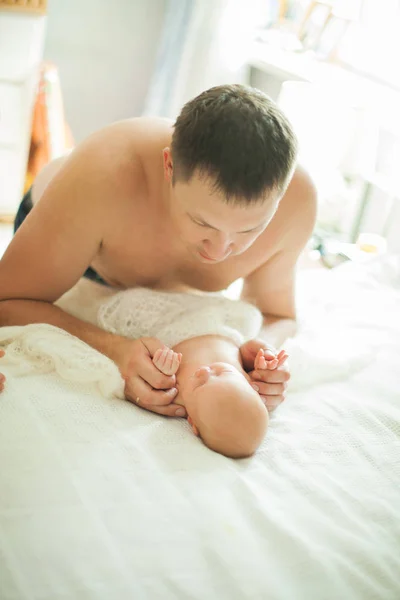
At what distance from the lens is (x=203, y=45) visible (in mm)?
2906

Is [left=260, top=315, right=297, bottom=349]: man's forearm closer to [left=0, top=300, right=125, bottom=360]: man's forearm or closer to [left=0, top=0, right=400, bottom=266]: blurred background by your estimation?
[left=0, top=300, right=125, bottom=360]: man's forearm

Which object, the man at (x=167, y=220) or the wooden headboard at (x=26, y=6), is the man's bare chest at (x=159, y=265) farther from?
the wooden headboard at (x=26, y=6)

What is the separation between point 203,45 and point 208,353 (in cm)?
207

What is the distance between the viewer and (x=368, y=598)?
88 cm

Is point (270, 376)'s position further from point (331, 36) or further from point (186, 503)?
point (331, 36)

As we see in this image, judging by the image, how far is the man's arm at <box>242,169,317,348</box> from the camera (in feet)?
4.68

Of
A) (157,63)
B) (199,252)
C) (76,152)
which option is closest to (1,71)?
(157,63)

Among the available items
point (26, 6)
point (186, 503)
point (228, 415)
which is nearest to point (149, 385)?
point (228, 415)

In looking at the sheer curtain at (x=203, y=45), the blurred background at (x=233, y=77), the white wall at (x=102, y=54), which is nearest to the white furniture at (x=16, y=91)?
the blurred background at (x=233, y=77)

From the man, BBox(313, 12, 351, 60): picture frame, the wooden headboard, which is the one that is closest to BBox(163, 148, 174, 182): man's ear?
Result: the man

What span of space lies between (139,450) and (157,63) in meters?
2.54

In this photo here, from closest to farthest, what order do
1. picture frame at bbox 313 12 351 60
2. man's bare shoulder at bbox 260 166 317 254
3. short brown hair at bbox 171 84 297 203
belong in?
short brown hair at bbox 171 84 297 203, man's bare shoulder at bbox 260 166 317 254, picture frame at bbox 313 12 351 60

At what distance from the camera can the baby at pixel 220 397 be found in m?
1.07

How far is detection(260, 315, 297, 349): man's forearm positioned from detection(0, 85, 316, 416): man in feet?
0.05
